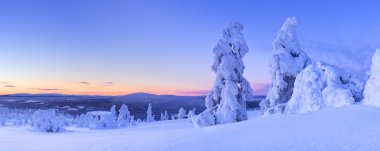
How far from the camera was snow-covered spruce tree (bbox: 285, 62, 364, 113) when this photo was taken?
600 inches

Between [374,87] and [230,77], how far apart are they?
61.4 feet

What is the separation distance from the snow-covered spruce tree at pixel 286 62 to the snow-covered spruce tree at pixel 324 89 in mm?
10405

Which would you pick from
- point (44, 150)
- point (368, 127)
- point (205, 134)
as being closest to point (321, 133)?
point (368, 127)

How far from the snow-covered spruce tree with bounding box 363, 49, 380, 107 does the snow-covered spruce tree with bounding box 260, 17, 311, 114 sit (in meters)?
12.6

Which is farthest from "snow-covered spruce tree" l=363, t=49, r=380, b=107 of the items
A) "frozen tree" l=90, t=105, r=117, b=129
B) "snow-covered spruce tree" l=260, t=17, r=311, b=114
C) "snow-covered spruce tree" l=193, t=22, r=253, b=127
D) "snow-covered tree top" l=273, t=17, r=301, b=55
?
"frozen tree" l=90, t=105, r=117, b=129

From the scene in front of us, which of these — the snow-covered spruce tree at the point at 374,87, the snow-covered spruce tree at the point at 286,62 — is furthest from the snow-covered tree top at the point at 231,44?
the snow-covered spruce tree at the point at 374,87

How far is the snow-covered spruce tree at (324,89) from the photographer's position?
15.2 m

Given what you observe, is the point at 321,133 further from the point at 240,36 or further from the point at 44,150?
the point at 240,36

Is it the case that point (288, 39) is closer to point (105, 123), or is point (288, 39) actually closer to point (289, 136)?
point (289, 136)

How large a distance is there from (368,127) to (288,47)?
57.1 ft

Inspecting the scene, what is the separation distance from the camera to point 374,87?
1402 cm

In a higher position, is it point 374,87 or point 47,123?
point 374,87

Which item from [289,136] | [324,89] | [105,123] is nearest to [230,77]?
[324,89]

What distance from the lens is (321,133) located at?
11.3 meters
